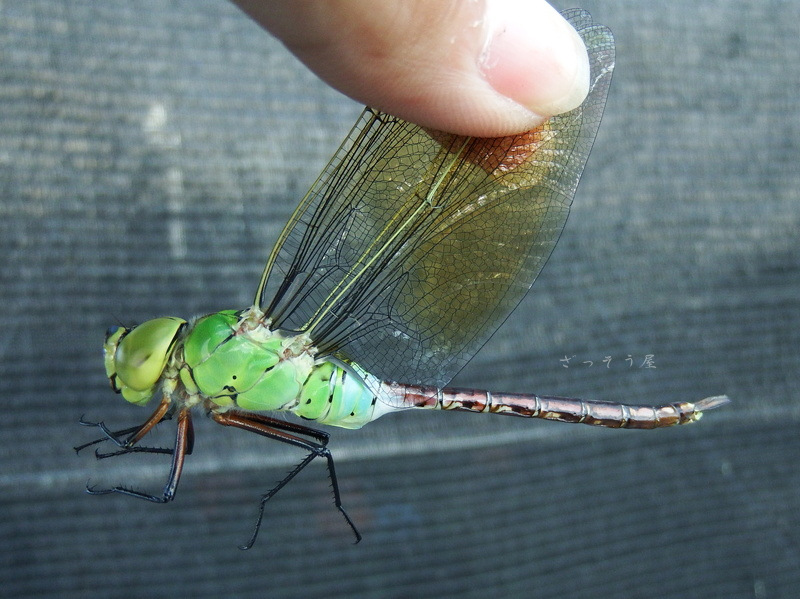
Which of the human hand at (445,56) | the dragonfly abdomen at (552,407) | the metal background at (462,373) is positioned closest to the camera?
the human hand at (445,56)

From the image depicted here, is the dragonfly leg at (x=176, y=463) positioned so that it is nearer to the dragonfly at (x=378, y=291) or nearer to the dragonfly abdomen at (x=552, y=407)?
the dragonfly at (x=378, y=291)

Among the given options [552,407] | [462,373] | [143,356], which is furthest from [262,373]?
[462,373]

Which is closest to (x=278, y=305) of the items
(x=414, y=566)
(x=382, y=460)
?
(x=382, y=460)

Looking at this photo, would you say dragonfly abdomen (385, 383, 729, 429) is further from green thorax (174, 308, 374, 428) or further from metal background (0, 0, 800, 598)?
metal background (0, 0, 800, 598)

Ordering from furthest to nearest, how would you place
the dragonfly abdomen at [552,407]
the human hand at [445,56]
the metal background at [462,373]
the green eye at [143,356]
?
the metal background at [462,373], the dragonfly abdomen at [552,407], the green eye at [143,356], the human hand at [445,56]

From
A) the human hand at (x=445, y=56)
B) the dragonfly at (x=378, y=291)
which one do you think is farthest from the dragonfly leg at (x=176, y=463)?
the human hand at (x=445, y=56)

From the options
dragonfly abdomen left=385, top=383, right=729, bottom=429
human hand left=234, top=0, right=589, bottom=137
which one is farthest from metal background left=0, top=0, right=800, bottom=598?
human hand left=234, top=0, right=589, bottom=137

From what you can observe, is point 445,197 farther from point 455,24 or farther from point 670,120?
point 670,120
